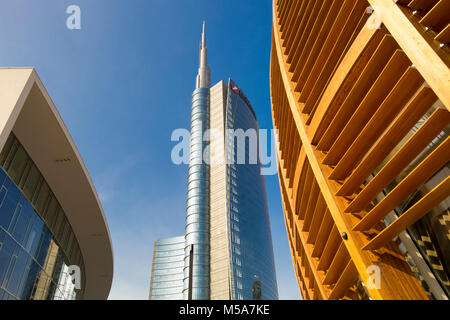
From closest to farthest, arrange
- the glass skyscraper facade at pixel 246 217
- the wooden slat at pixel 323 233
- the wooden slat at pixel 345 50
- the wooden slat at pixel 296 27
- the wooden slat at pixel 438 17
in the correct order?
1. the wooden slat at pixel 438 17
2. the wooden slat at pixel 345 50
3. the wooden slat at pixel 323 233
4. the wooden slat at pixel 296 27
5. the glass skyscraper facade at pixel 246 217

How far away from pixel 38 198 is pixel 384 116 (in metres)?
20.1

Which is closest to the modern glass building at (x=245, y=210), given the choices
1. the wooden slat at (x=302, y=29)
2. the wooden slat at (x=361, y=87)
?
the wooden slat at (x=302, y=29)

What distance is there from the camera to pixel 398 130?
428 centimetres

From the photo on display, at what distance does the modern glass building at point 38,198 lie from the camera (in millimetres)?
14027

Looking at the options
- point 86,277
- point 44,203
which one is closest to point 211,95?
point 86,277

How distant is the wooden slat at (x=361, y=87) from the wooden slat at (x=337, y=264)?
7.16 ft

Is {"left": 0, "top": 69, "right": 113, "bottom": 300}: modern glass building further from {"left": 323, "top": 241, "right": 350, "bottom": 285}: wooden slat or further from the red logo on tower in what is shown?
the red logo on tower

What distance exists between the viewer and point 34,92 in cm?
1435

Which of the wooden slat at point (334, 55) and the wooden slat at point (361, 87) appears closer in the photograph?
the wooden slat at point (361, 87)

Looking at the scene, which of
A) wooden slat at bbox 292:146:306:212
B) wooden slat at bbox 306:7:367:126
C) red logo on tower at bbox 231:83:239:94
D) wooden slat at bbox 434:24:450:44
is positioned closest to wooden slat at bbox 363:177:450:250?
wooden slat at bbox 434:24:450:44

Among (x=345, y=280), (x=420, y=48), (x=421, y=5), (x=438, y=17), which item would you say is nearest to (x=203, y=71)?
(x=345, y=280)

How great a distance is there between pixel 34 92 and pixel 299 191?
13.3 meters

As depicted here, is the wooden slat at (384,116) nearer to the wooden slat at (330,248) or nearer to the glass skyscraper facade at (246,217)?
the wooden slat at (330,248)

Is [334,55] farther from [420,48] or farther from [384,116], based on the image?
[420,48]
